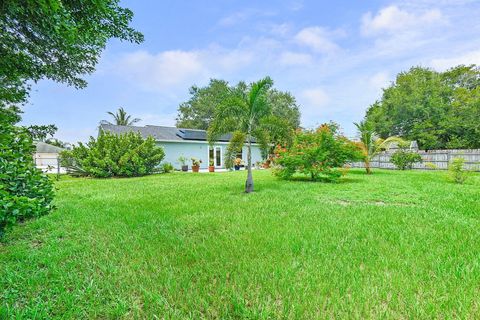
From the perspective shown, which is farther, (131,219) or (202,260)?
(131,219)

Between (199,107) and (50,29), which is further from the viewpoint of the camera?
(199,107)

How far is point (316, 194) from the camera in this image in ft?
24.9

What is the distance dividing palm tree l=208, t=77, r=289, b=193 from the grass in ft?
13.8

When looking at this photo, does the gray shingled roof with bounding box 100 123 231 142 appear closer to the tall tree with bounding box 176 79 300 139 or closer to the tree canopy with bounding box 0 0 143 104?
the tall tree with bounding box 176 79 300 139

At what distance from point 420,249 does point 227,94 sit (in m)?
7.46

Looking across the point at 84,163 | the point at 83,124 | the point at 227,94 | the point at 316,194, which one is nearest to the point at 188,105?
the point at 83,124

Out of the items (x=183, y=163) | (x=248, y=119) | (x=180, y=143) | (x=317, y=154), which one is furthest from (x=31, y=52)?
(x=180, y=143)

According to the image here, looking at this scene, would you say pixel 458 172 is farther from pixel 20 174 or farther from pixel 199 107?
pixel 199 107

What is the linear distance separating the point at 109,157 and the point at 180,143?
678cm

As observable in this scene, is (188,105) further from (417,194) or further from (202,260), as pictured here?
(202,260)

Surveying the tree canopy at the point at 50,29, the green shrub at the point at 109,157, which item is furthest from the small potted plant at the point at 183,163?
the tree canopy at the point at 50,29

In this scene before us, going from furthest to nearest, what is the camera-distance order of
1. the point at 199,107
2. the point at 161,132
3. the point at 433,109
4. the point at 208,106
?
the point at 199,107, the point at 208,106, the point at 433,109, the point at 161,132

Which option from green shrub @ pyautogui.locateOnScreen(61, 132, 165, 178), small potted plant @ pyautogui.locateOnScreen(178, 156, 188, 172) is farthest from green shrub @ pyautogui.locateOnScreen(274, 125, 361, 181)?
small potted plant @ pyautogui.locateOnScreen(178, 156, 188, 172)

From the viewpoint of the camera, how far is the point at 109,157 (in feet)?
47.5
